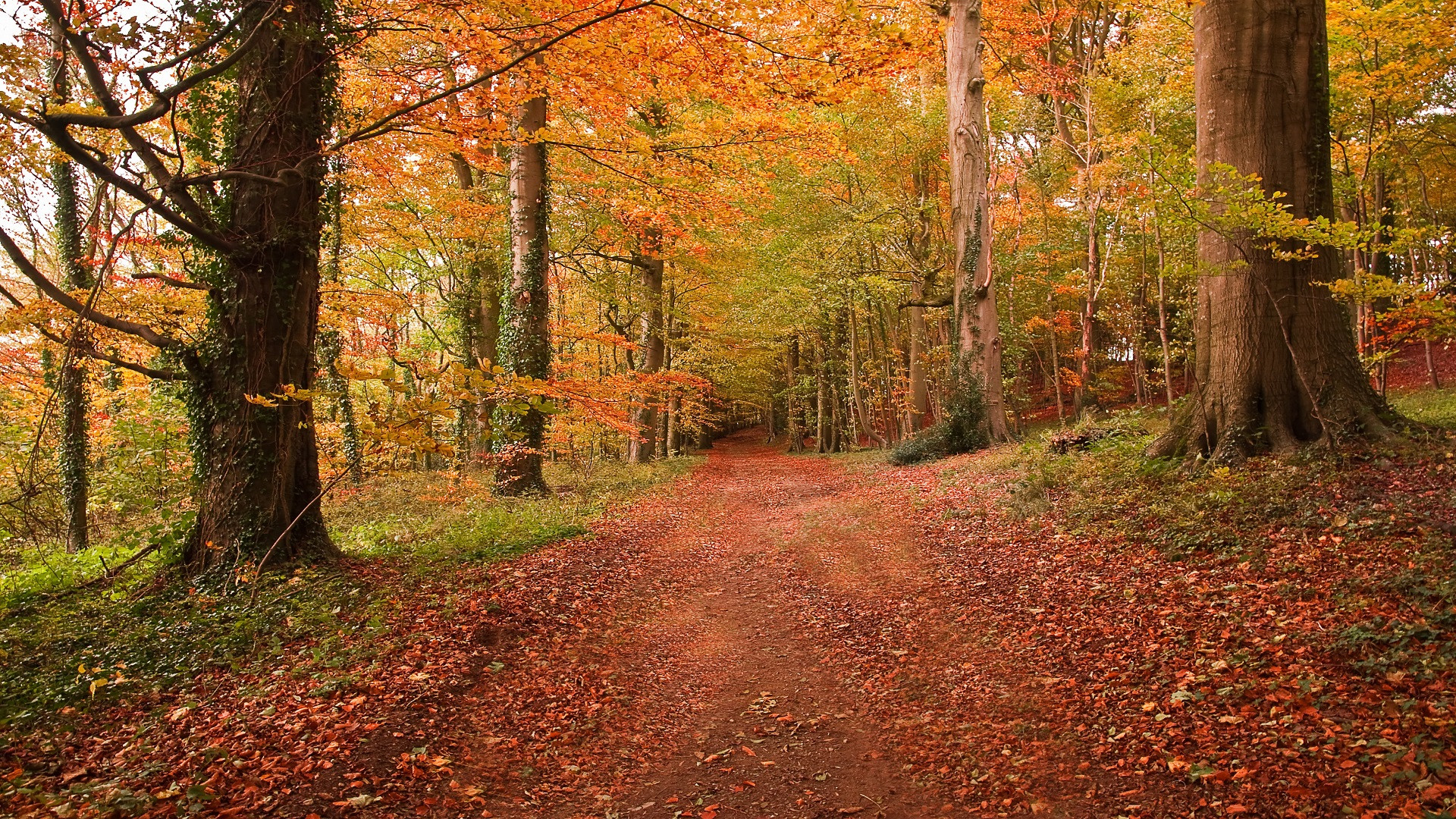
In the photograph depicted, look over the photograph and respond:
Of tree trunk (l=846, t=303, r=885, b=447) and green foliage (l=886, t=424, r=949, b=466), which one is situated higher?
tree trunk (l=846, t=303, r=885, b=447)

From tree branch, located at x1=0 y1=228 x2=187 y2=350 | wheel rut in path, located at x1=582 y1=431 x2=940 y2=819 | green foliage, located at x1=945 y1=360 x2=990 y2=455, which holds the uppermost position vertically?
tree branch, located at x1=0 y1=228 x2=187 y2=350

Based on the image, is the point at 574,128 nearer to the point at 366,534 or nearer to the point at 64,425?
the point at 366,534

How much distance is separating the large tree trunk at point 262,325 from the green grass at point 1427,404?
11.3 meters

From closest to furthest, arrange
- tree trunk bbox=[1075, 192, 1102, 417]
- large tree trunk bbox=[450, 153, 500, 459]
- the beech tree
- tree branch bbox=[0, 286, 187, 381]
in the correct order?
1. tree branch bbox=[0, 286, 187, 381]
2. the beech tree
3. tree trunk bbox=[1075, 192, 1102, 417]
4. large tree trunk bbox=[450, 153, 500, 459]

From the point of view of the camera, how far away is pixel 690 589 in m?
7.93

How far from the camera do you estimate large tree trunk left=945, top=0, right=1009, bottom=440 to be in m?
15.0

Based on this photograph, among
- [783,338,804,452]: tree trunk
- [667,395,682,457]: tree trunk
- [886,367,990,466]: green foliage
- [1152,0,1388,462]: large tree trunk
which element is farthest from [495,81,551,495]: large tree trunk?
[783,338,804,452]: tree trunk

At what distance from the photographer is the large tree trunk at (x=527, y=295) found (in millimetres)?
12711

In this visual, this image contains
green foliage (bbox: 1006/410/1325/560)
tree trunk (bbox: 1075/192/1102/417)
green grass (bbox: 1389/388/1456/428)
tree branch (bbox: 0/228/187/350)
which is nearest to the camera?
tree branch (bbox: 0/228/187/350)

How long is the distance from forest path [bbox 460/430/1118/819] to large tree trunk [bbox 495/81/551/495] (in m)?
4.11

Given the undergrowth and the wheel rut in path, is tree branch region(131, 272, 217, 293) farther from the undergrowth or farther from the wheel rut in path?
the undergrowth

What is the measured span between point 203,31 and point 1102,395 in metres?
27.2

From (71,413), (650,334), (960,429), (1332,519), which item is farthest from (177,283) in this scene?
(650,334)

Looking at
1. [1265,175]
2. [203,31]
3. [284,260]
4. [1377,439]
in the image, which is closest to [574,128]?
[284,260]
